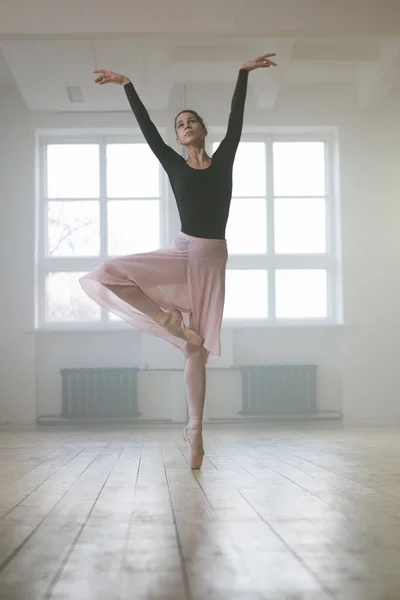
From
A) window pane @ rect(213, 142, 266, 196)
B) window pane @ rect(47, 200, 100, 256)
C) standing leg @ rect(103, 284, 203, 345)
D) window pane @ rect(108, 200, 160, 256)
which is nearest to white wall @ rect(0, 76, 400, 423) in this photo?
window pane @ rect(47, 200, 100, 256)

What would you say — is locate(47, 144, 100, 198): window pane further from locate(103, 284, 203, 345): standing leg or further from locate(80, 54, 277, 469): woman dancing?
locate(103, 284, 203, 345): standing leg

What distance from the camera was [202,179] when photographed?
3.94m

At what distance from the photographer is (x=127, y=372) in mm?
8766

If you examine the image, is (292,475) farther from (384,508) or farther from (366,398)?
(366,398)

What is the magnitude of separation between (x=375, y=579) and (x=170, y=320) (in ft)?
7.48

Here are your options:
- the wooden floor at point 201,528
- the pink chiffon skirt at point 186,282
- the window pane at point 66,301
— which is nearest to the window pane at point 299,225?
the window pane at point 66,301

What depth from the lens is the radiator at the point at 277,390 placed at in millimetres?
8812

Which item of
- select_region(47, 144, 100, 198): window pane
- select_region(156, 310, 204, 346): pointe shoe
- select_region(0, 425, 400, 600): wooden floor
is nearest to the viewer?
select_region(0, 425, 400, 600): wooden floor

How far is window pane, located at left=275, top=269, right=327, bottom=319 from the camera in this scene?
9220 mm

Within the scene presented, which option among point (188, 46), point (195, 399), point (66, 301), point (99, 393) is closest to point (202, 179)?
point (195, 399)

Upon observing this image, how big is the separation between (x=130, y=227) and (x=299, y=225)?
1.87 metres

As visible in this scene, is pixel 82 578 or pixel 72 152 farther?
pixel 72 152

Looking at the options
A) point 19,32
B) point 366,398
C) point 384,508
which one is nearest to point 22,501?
point 384,508

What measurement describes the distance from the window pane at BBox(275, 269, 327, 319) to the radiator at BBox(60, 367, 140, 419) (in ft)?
6.11
